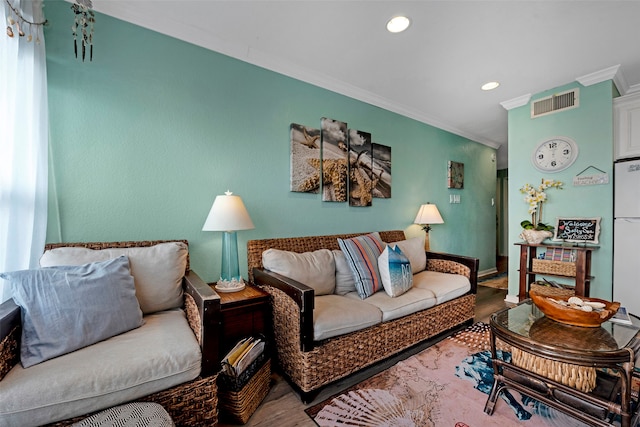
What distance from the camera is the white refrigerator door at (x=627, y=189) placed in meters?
2.53

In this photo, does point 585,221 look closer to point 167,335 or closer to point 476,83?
point 476,83

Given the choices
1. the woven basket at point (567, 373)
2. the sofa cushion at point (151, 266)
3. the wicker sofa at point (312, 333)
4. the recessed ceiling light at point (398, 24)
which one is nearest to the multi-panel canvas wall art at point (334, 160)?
the wicker sofa at point (312, 333)

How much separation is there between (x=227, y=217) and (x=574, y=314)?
2.11 m

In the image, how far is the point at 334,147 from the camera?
2.74m

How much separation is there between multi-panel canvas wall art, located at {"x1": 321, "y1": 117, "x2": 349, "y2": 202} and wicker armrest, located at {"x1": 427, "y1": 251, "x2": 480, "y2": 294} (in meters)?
1.20

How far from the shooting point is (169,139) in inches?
76.1

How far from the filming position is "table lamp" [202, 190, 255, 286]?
182 centimetres

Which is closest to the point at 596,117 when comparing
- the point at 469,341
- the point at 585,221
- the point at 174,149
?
the point at 585,221

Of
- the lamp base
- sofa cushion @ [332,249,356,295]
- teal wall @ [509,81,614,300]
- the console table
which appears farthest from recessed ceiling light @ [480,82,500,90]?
the lamp base

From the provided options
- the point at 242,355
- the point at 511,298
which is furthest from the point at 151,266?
the point at 511,298

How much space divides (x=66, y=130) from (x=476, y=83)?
3514mm

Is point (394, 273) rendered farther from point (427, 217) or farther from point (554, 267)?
point (554, 267)

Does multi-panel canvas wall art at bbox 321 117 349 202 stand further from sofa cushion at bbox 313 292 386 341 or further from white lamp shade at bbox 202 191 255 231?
sofa cushion at bbox 313 292 386 341

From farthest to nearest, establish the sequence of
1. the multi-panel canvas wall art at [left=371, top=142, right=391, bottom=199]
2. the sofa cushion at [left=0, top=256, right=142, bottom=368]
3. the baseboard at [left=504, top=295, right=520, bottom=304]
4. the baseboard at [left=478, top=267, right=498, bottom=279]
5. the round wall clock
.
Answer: the baseboard at [left=478, top=267, right=498, bottom=279], the baseboard at [left=504, top=295, right=520, bottom=304], the multi-panel canvas wall art at [left=371, top=142, right=391, bottom=199], the round wall clock, the sofa cushion at [left=0, top=256, right=142, bottom=368]
